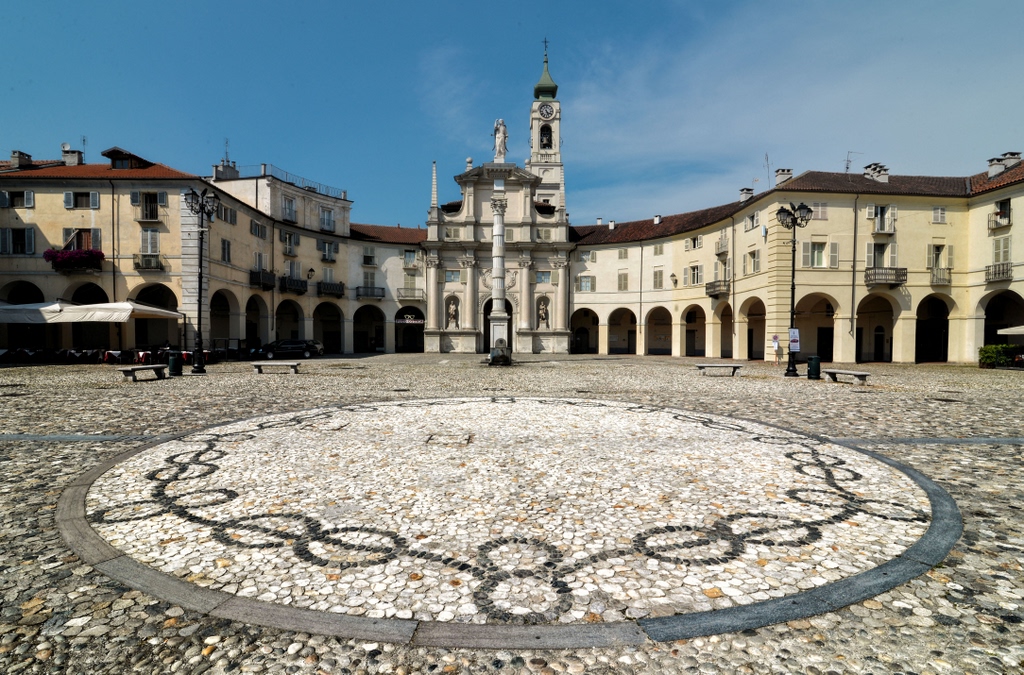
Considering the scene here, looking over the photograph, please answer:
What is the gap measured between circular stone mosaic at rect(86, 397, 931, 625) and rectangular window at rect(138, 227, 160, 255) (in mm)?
26433

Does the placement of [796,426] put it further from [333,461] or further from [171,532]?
[171,532]

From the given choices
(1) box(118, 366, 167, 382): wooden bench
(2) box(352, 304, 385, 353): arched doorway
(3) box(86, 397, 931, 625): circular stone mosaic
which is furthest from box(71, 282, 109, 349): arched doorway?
(3) box(86, 397, 931, 625): circular stone mosaic

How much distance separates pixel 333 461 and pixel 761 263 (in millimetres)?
30639

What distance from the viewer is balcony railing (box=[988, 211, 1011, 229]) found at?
1047 inches

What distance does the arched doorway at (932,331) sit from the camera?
32.1m

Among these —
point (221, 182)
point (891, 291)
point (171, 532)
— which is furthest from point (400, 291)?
point (171, 532)

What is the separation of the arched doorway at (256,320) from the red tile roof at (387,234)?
10824 millimetres

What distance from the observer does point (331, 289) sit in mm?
40062

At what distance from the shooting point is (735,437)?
292 inches

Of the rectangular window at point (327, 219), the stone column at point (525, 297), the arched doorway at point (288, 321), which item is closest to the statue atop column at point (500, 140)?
the stone column at point (525, 297)

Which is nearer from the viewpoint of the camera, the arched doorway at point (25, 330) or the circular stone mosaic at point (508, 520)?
the circular stone mosaic at point (508, 520)

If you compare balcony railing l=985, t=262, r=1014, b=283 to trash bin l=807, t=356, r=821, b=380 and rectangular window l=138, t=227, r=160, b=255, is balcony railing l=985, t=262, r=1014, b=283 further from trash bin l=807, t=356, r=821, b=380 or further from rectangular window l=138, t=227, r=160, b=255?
rectangular window l=138, t=227, r=160, b=255

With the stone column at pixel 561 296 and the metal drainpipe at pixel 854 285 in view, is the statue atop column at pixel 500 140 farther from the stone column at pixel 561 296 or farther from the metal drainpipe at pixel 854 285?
the metal drainpipe at pixel 854 285

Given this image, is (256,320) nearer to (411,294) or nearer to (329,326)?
(329,326)
